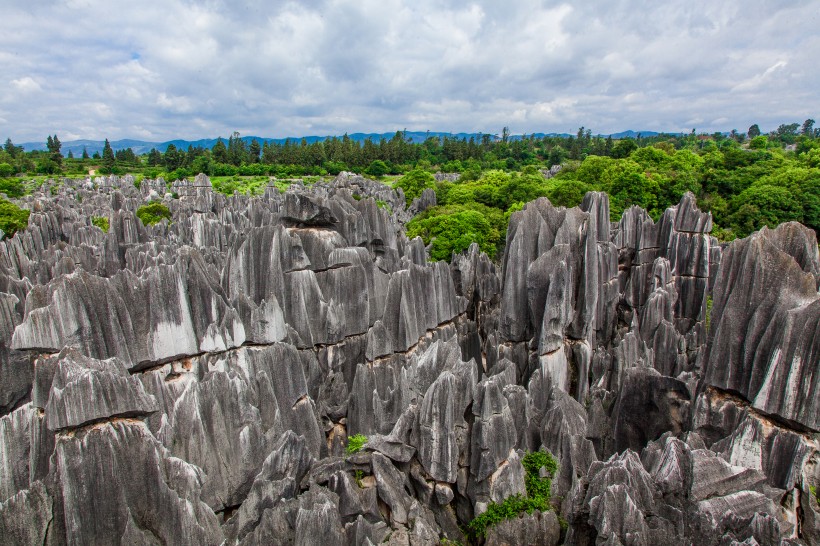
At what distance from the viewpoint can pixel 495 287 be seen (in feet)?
98.9

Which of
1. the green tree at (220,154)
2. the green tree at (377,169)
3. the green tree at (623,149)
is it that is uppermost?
the green tree at (220,154)

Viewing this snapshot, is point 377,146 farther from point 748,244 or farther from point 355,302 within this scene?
point 748,244

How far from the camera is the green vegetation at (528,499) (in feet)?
44.4

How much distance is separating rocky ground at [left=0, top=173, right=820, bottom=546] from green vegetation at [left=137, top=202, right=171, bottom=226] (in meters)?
31.3

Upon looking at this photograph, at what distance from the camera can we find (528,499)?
14.0 metres

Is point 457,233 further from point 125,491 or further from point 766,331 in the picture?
point 125,491

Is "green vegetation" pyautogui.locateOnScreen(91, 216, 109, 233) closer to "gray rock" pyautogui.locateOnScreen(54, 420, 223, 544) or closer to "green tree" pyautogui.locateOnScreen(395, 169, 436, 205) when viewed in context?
"green tree" pyautogui.locateOnScreen(395, 169, 436, 205)

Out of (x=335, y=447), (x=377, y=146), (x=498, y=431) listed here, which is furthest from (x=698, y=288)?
(x=377, y=146)

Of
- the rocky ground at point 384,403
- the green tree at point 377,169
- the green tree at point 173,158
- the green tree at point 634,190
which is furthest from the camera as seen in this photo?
the green tree at point 173,158

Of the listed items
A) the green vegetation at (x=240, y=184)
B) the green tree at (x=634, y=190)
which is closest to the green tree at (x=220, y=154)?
the green vegetation at (x=240, y=184)

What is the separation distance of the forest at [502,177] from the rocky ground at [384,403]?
20.8 metres

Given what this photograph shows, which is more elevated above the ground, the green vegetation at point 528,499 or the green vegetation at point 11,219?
the green vegetation at point 11,219

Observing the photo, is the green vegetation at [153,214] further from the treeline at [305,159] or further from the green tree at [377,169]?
the green tree at [377,169]

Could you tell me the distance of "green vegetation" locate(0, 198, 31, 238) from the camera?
44.8 m
